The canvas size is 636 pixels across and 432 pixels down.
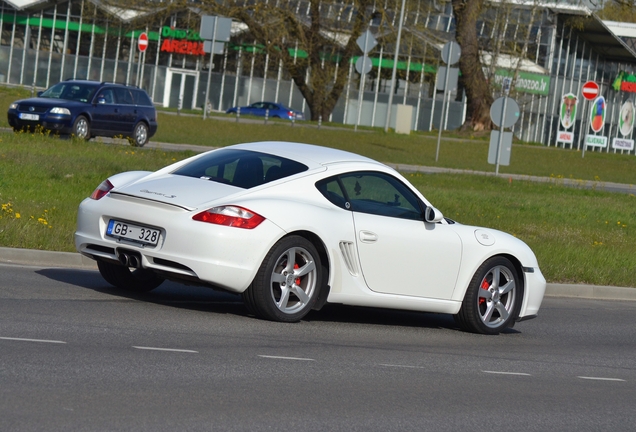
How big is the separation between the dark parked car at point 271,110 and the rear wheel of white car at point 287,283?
5227 cm

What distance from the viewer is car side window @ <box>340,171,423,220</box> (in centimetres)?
930

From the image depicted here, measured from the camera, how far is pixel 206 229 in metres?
8.28

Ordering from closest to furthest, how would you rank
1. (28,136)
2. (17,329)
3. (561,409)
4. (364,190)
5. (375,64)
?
(561,409) → (17,329) → (364,190) → (28,136) → (375,64)

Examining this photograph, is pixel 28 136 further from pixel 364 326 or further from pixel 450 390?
pixel 450 390

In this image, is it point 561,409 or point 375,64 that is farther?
point 375,64

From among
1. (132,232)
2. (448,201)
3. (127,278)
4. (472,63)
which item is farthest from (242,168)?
(472,63)

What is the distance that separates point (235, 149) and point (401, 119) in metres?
40.5

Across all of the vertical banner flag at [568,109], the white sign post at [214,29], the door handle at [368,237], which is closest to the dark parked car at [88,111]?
the white sign post at [214,29]

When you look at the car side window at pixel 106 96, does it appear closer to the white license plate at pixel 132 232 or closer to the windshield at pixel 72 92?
A: the windshield at pixel 72 92

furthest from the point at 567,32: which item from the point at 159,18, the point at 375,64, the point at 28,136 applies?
the point at 28,136

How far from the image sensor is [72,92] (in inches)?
1125

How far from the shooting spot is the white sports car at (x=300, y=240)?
27.5 ft

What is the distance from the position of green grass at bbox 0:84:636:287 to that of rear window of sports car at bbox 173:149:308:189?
2.82 m

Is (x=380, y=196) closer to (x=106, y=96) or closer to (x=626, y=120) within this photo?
(x=106, y=96)
